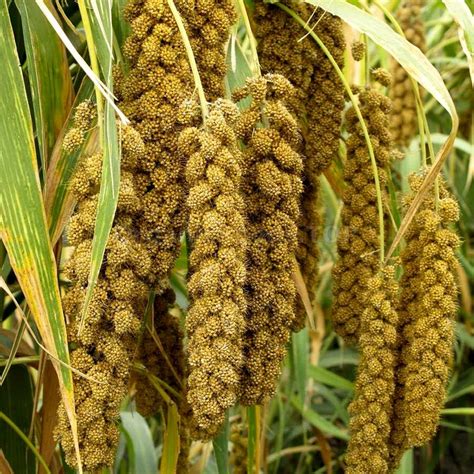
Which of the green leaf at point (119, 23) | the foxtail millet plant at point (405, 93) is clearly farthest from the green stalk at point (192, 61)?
the foxtail millet plant at point (405, 93)

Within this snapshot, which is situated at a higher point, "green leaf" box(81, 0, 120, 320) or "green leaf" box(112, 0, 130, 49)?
"green leaf" box(112, 0, 130, 49)

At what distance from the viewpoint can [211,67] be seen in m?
1.03

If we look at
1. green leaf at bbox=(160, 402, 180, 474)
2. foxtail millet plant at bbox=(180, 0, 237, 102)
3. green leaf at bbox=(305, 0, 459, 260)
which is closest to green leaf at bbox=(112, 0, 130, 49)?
foxtail millet plant at bbox=(180, 0, 237, 102)

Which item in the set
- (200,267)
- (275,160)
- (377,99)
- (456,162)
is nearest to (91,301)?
(200,267)

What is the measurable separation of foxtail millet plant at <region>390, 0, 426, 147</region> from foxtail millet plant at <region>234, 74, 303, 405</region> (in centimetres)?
137

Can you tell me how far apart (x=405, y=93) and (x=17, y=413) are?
136cm

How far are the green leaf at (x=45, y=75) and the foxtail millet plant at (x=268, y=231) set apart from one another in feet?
0.86

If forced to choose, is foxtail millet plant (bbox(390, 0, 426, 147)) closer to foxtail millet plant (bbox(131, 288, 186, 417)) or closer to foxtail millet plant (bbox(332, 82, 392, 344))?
foxtail millet plant (bbox(332, 82, 392, 344))

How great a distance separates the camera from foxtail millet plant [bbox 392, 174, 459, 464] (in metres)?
1.11

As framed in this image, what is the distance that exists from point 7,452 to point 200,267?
2.21 ft

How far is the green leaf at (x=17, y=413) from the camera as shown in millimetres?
1430

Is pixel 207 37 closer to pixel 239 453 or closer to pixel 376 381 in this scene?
pixel 376 381

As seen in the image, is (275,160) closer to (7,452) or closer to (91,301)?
(91,301)

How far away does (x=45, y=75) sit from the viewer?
1.15m
